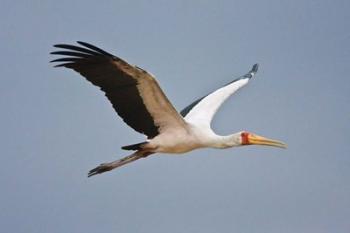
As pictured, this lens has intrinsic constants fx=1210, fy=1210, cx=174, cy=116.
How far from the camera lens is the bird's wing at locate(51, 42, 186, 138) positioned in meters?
26.8

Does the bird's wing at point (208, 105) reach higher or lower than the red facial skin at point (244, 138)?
higher

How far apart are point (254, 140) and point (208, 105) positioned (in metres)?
2.40

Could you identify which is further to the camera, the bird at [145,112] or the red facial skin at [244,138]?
the red facial skin at [244,138]

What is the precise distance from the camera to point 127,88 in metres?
Result: 27.6

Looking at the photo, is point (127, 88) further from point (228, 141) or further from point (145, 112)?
point (228, 141)

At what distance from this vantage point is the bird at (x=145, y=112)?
26922 mm

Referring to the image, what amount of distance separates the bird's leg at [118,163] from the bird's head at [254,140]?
234cm

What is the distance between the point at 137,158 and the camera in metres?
29.6

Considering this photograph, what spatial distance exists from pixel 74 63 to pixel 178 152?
3.77 metres

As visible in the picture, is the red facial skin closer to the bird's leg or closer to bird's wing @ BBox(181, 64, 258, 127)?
bird's wing @ BBox(181, 64, 258, 127)

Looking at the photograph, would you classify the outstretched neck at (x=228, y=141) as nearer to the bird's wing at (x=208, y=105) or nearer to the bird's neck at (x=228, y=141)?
the bird's neck at (x=228, y=141)

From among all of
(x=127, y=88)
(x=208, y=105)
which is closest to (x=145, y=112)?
(x=127, y=88)

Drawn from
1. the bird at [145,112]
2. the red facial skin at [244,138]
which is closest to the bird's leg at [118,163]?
the bird at [145,112]

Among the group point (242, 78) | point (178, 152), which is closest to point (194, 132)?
point (178, 152)
